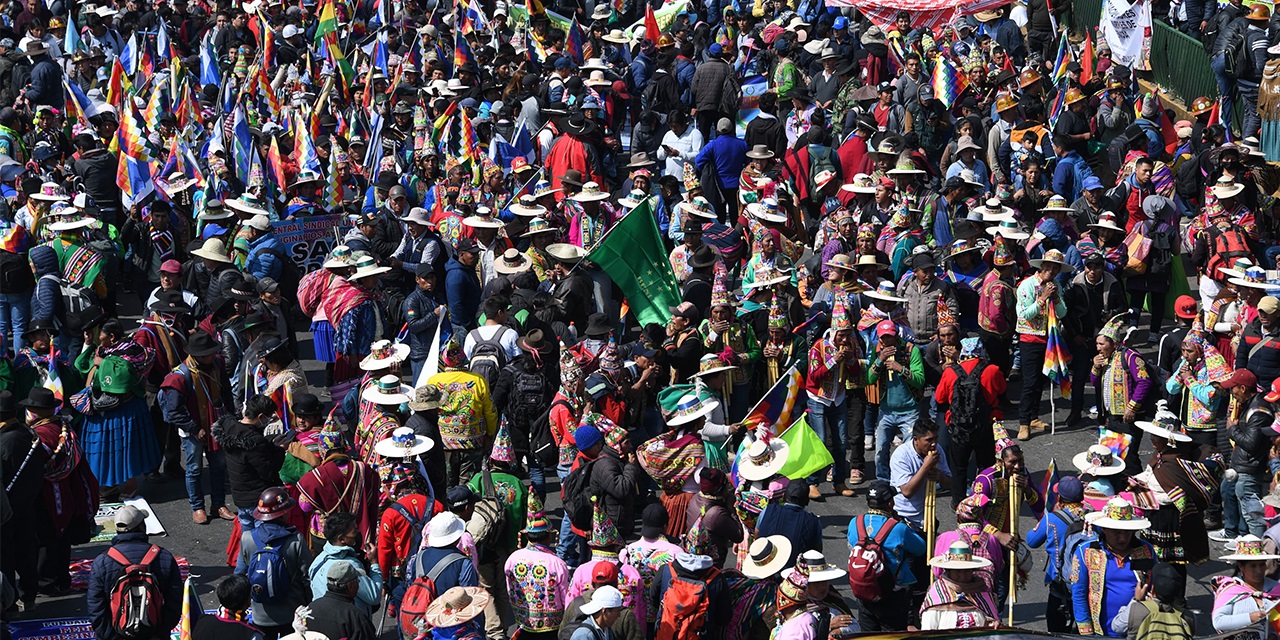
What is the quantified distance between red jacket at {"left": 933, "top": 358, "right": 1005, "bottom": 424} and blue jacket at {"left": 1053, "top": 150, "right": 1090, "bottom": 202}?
4762 millimetres

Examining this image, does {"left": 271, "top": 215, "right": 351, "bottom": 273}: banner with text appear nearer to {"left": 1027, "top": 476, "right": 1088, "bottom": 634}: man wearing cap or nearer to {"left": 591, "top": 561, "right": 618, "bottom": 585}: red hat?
{"left": 591, "top": 561, "right": 618, "bottom": 585}: red hat

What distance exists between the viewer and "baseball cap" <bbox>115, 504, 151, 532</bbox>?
1118cm

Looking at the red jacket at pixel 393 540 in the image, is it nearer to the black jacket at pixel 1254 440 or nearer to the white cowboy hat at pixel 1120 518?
the white cowboy hat at pixel 1120 518

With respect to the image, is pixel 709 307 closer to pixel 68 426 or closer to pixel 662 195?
pixel 662 195

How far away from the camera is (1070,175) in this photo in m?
19.1

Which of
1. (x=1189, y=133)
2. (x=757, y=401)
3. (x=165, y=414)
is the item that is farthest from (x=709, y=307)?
(x=1189, y=133)

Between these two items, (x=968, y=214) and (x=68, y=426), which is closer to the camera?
(x=68, y=426)

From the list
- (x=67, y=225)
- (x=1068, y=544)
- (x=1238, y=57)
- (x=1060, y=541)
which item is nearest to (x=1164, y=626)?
(x=1068, y=544)

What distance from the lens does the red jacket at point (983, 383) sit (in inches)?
577

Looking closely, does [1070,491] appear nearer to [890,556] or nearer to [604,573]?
[890,556]

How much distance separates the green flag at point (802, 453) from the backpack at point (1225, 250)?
539 centimetres

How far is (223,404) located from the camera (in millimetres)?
14648

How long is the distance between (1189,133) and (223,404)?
11.0 meters

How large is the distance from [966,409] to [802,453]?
193 centimetres
